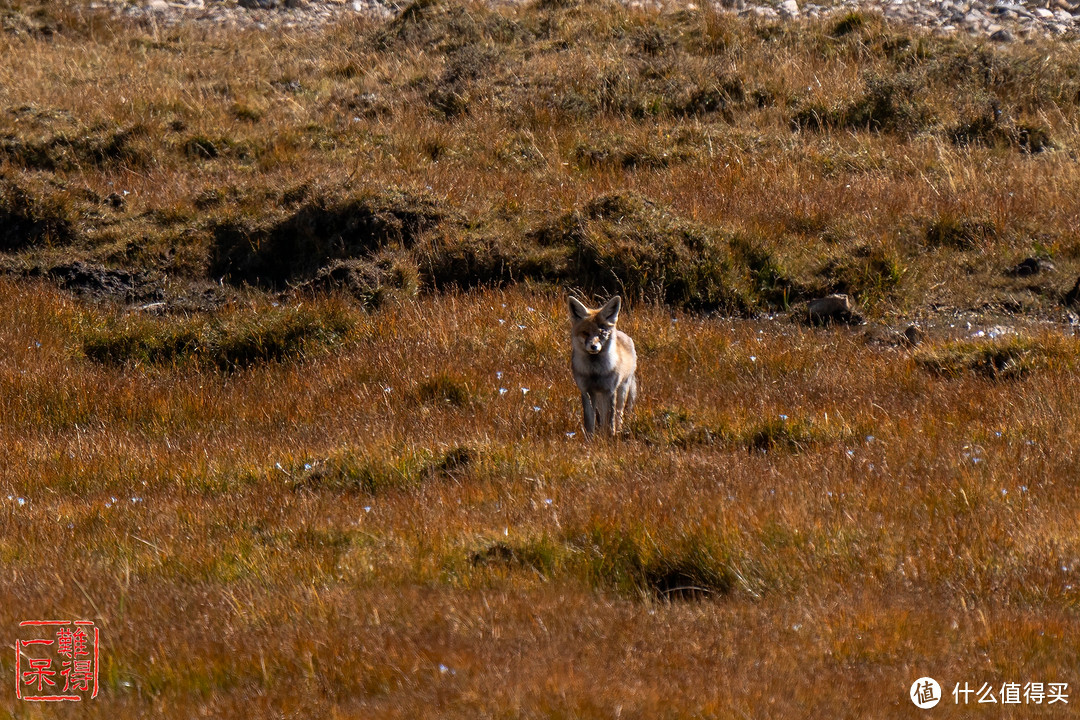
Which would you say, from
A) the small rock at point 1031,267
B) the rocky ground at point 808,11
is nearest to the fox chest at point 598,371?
the small rock at point 1031,267

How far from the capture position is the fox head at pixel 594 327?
843cm

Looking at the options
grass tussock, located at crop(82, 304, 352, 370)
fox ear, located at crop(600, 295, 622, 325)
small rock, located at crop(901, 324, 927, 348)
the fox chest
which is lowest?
grass tussock, located at crop(82, 304, 352, 370)

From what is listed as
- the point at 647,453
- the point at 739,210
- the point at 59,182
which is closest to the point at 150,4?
the point at 59,182

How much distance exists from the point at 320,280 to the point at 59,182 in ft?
15.1

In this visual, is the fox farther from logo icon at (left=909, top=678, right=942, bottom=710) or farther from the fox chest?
logo icon at (left=909, top=678, right=942, bottom=710)

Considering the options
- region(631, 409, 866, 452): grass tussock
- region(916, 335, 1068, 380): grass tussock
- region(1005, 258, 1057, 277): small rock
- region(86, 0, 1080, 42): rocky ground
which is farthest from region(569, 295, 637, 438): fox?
region(86, 0, 1080, 42): rocky ground

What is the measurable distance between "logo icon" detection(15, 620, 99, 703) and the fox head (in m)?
4.12

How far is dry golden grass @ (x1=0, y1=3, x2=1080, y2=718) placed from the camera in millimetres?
5188

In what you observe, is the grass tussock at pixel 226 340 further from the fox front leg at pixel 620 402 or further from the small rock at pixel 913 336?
the small rock at pixel 913 336

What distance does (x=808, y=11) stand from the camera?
22.5 meters

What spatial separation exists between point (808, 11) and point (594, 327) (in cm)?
1618

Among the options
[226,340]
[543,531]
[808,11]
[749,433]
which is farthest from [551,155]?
[543,531]

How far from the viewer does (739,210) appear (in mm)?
13945

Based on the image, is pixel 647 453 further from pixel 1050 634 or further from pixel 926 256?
pixel 926 256
